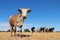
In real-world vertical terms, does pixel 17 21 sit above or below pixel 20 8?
below

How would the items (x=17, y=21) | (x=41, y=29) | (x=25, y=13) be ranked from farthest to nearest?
(x=41, y=29)
(x=17, y=21)
(x=25, y=13)

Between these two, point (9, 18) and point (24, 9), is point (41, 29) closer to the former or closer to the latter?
point (9, 18)

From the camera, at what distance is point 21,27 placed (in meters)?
18.4

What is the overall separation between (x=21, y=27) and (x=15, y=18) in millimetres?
1481

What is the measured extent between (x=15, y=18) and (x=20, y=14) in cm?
98

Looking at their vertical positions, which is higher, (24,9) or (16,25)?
(24,9)

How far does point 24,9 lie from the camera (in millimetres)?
18250

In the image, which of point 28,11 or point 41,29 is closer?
point 28,11

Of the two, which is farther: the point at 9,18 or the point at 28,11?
the point at 9,18

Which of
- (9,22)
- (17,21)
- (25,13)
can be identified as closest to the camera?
(25,13)

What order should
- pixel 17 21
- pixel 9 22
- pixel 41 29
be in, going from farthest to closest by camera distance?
pixel 41 29 < pixel 9 22 < pixel 17 21

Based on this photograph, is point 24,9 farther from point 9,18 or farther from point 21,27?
point 9,18

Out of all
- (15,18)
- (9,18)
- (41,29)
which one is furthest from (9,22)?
(41,29)

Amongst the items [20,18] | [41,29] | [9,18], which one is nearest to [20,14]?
[20,18]
